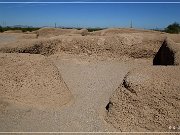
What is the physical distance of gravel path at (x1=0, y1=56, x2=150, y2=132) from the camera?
21.1 feet

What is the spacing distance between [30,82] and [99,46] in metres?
7.02

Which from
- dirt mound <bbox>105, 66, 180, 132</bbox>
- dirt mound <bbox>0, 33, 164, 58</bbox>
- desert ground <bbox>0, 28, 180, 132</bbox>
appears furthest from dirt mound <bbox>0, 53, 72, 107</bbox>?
dirt mound <bbox>0, 33, 164, 58</bbox>

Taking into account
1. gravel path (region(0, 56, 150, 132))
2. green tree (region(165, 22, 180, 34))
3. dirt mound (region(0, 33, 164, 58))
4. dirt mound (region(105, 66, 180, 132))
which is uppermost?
green tree (region(165, 22, 180, 34))

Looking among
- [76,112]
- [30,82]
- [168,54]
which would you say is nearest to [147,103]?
[76,112]

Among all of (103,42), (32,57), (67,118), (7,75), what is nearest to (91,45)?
(103,42)

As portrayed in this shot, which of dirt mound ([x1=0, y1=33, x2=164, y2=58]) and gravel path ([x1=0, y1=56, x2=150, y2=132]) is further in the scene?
dirt mound ([x1=0, y1=33, x2=164, y2=58])

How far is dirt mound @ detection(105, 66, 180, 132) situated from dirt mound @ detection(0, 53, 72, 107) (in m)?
1.72

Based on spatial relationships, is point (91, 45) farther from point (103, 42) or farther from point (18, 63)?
point (18, 63)

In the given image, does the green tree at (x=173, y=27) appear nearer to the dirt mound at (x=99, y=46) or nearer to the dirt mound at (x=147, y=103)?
the dirt mound at (x=99, y=46)

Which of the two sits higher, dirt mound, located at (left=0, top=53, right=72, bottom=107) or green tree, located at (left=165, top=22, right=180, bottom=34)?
green tree, located at (left=165, top=22, right=180, bottom=34)

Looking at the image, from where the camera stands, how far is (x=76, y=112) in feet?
24.1

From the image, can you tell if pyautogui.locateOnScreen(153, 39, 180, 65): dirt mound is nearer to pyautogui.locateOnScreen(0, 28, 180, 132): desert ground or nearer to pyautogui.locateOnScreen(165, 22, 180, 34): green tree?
pyautogui.locateOnScreen(0, 28, 180, 132): desert ground

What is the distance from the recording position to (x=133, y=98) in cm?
668

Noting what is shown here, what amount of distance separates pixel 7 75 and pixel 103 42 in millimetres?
7393
